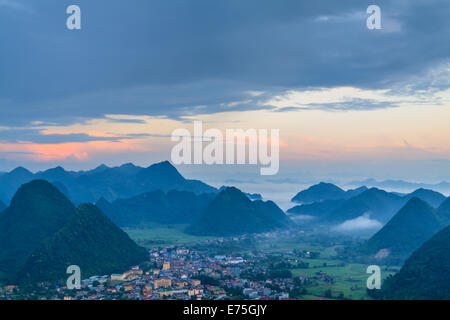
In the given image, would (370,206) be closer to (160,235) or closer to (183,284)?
(160,235)

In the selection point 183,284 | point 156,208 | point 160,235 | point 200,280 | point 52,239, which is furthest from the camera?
point 156,208

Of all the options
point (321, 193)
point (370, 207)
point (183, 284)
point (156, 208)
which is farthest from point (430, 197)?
point (183, 284)

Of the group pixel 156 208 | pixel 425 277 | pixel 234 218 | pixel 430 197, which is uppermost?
pixel 430 197

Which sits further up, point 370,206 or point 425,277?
point 370,206

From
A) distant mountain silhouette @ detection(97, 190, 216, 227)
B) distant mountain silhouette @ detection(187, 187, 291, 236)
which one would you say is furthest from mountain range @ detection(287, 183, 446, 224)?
distant mountain silhouette @ detection(97, 190, 216, 227)

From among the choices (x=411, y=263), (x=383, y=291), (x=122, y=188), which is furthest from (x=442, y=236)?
(x=122, y=188)

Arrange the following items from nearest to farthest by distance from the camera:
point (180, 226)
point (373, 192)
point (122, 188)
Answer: point (180, 226), point (373, 192), point (122, 188)
